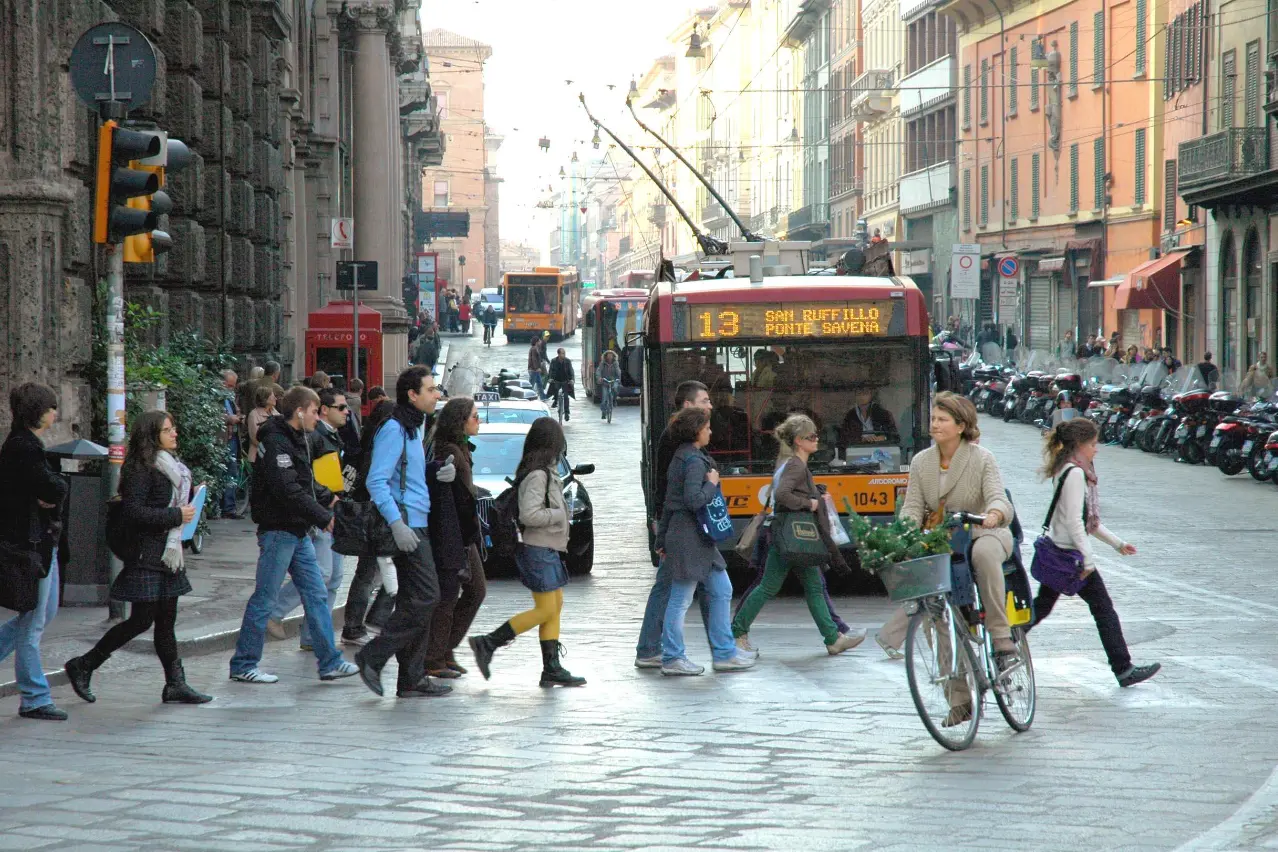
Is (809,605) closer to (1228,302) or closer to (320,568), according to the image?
(320,568)

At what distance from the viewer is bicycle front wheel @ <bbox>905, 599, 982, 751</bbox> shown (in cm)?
775

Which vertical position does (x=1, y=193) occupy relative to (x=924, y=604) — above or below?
above

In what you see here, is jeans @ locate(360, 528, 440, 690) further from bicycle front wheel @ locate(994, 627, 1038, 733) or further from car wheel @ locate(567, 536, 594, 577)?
car wheel @ locate(567, 536, 594, 577)

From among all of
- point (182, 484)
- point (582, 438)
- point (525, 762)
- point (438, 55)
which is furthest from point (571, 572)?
point (438, 55)

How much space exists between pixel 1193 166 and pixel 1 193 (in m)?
32.5

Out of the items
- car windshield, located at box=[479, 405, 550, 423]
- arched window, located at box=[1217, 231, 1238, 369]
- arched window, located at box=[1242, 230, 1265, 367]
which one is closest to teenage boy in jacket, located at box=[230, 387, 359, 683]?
car windshield, located at box=[479, 405, 550, 423]

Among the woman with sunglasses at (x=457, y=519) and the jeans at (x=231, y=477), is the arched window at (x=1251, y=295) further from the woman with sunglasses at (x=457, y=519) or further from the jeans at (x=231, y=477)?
the woman with sunglasses at (x=457, y=519)

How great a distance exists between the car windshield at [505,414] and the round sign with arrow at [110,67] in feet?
28.9

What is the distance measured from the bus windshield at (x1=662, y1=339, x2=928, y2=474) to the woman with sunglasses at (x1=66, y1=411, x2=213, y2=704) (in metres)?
6.18

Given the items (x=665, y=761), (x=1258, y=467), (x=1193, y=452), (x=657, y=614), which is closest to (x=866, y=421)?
(x=657, y=614)

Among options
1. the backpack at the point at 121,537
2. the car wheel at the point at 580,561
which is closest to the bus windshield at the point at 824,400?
the car wheel at the point at 580,561

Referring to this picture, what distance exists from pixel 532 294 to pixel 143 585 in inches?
2422

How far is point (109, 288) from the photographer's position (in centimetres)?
1129

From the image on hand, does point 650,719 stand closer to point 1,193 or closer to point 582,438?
point 1,193
